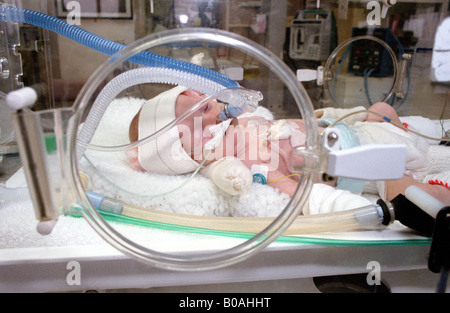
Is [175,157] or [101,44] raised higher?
[101,44]

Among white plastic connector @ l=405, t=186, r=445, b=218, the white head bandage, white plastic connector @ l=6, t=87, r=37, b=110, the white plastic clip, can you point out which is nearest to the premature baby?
the white head bandage

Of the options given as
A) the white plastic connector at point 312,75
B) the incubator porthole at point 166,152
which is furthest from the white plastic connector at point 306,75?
the incubator porthole at point 166,152

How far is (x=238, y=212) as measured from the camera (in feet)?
2.93

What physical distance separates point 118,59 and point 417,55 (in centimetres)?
136

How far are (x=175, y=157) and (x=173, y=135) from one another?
6 centimetres

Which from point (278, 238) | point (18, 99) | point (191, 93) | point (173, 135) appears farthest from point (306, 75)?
point (18, 99)

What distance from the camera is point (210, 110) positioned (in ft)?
3.35

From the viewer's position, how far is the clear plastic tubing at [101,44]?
876mm

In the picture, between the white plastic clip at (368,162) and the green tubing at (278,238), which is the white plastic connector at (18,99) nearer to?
the green tubing at (278,238)

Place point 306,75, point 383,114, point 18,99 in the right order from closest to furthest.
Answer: point 18,99 < point 383,114 < point 306,75

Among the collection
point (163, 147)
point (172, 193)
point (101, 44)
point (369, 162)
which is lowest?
point (172, 193)

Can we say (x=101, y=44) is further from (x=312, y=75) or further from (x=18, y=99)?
(x=312, y=75)

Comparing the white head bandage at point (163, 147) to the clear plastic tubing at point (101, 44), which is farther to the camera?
the white head bandage at point (163, 147)

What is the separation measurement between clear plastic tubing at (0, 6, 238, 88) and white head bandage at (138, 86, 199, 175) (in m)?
0.15
